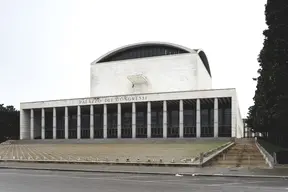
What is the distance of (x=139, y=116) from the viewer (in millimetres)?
84500

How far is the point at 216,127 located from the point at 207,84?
1555 inches

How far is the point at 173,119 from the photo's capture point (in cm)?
8156

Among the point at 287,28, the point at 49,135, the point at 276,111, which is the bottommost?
the point at 49,135

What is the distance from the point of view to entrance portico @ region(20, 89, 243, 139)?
72688 mm

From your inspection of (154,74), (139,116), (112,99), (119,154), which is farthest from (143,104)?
(119,154)

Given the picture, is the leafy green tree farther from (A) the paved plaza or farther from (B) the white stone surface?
(B) the white stone surface

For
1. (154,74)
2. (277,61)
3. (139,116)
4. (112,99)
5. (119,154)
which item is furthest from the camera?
(154,74)

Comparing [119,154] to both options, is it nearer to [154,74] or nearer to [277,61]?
A: [277,61]

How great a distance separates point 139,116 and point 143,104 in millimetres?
5101

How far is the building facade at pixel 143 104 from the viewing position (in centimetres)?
7444

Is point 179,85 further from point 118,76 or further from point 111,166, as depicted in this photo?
point 111,166

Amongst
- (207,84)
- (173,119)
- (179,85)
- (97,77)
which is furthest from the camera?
(207,84)

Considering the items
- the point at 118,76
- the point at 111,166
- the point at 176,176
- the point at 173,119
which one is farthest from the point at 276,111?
the point at 118,76

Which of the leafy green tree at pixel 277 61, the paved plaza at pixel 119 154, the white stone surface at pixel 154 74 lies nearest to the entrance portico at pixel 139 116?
the white stone surface at pixel 154 74
